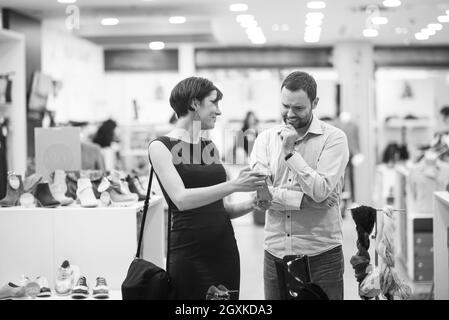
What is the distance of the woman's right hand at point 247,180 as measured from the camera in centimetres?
205

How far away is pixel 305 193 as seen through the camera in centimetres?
231

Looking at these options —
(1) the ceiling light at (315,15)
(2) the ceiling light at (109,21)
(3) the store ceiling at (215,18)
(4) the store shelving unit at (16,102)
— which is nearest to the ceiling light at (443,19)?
(3) the store ceiling at (215,18)

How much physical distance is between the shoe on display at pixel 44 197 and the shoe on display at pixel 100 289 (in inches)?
18.6

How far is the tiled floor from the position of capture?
4.82 m

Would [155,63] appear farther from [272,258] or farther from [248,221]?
[272,258]

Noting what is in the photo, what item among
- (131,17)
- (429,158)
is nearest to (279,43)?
(131,17)

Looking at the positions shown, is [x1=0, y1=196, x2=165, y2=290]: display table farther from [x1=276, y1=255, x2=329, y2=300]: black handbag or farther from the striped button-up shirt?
[x1=276, y1=255, x2=329, y2=300]: black handbag

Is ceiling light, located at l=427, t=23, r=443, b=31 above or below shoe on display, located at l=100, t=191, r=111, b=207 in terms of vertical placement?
above

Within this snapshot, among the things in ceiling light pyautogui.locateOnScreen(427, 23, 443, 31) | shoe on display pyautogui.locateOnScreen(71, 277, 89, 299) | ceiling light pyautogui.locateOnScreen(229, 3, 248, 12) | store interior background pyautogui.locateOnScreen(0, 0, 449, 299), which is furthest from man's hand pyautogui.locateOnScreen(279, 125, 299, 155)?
ceiling light pyautogui.locateOnScreen(229, 3, 248, 12)

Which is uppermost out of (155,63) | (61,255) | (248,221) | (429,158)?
(155,63)

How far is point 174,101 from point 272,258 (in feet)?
2.19

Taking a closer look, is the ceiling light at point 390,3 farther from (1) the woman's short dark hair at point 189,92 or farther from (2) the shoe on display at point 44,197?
(1) the woman's short dark hair at point 189,92

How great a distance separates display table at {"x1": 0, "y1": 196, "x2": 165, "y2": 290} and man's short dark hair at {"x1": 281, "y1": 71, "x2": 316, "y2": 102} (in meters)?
1.23

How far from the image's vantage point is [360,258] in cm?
225
